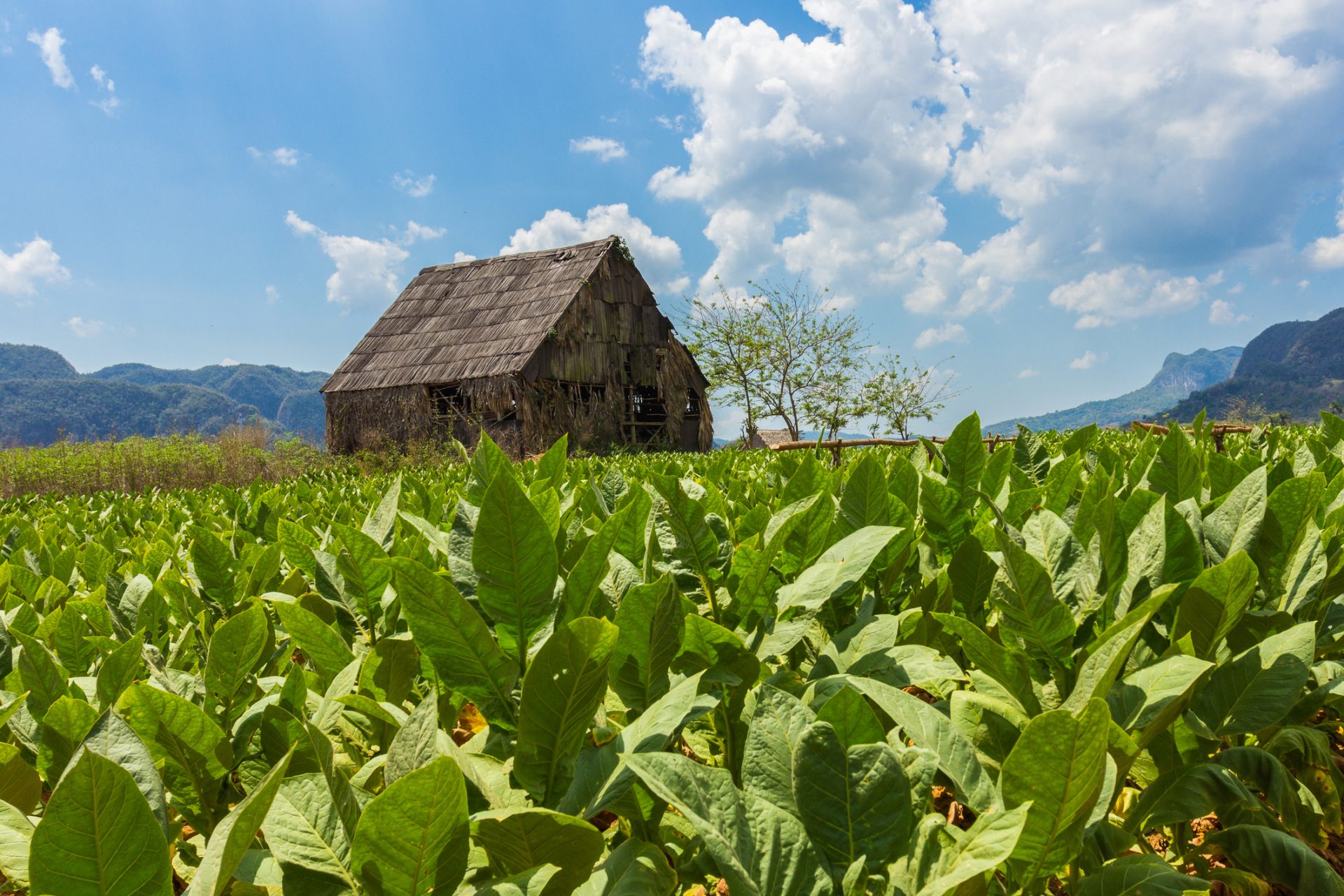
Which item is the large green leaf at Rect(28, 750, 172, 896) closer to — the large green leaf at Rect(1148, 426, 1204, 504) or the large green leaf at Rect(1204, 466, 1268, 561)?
the large green leaf at Rect(1204, 466, 1268, 561)

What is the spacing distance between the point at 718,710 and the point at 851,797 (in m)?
0.32

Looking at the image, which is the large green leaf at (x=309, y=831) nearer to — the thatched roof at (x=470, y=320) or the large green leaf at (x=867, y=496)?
the large green leaf at (x=867, y=496)

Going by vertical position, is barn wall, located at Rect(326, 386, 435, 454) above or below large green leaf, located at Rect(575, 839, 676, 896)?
above

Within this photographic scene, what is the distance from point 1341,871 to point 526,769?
1275 millimetres

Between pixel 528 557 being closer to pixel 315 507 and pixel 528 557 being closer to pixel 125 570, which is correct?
pixel 125 570

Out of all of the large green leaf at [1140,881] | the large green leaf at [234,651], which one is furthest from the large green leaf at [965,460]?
the large green leaf at [234,651]

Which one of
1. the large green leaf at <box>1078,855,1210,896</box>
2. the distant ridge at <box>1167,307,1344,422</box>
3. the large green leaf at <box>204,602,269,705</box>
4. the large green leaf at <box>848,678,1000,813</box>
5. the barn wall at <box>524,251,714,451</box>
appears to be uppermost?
the distant ridge at <box>1167,307,1344,422</box>

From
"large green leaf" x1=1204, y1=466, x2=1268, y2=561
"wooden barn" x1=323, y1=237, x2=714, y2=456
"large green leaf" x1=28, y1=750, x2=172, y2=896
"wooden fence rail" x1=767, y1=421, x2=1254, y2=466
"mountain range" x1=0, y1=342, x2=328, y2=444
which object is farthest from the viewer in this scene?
"mountain range" x1=0, y1=342, x2=328, y2=444

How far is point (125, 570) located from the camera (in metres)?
1.71

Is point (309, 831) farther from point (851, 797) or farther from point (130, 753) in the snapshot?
point (851, 797)

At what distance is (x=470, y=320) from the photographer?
83.6ft

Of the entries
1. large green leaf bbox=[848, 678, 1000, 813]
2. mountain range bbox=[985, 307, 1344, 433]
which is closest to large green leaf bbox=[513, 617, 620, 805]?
large green leaf bbox=[848, 678, 1000, 813]

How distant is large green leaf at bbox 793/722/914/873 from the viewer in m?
0.55

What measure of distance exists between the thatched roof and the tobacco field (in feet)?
71.9
